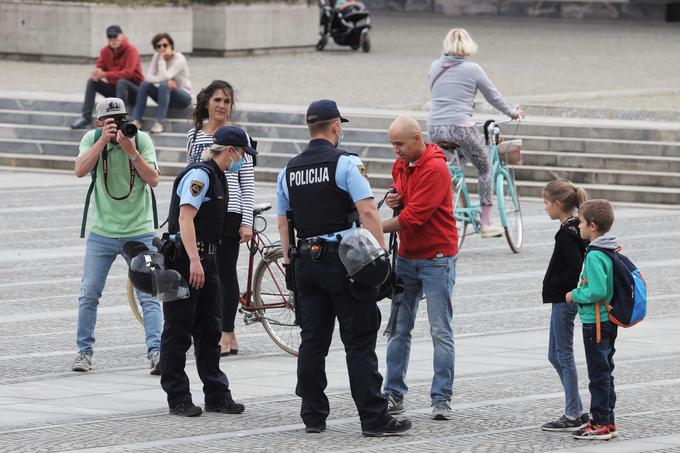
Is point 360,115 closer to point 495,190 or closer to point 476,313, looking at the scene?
point 495,190

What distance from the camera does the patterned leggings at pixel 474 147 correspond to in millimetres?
14375

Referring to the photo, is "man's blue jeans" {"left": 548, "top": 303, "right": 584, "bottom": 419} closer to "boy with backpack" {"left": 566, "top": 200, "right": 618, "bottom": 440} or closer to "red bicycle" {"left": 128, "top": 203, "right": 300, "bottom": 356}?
"boy with backpack" {"left": 566, "top": 200, "right": 618, "bottom": 440}

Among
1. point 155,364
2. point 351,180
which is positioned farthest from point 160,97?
point 351,180

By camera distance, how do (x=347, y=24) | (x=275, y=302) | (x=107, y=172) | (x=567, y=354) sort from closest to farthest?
1. (x=567, y=354)
2. (x=107, y=172)
3. (x=275, y=302)
4. (x=347, y=24)

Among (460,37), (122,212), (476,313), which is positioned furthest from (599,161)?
(122,212)

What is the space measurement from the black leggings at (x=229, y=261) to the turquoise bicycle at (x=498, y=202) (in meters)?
4.58

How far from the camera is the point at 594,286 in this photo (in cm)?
762

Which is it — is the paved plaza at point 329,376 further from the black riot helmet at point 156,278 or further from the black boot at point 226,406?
the black riot helmet at point 156,278

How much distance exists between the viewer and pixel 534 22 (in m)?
41.5

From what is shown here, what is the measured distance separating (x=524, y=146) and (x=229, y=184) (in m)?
10.3

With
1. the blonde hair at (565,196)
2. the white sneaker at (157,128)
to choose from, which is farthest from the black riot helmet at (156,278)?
the white sneaker at (157,128)

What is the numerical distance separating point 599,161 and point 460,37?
16.8 feet

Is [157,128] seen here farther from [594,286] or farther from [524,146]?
[594,286]

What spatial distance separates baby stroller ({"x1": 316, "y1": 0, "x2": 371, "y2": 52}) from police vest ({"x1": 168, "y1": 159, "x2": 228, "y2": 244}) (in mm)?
23239
